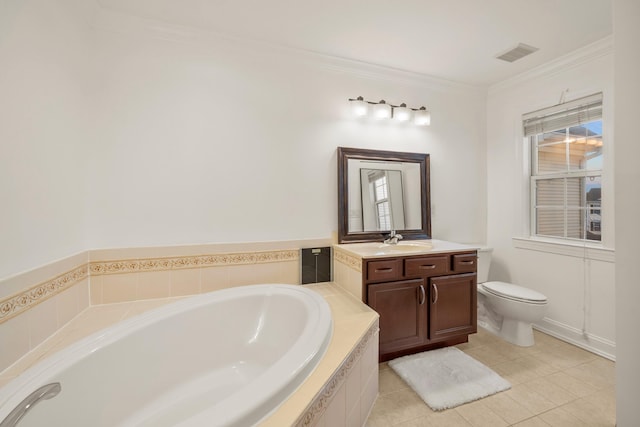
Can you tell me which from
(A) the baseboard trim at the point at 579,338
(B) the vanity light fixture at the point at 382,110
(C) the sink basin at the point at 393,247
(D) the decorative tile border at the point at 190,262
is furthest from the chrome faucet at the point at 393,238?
(A) the baseboard trim at the point at 579,338

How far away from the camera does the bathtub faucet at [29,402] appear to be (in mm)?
778

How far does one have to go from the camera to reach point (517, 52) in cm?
218

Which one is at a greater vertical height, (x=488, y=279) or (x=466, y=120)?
(x=466, y=120)

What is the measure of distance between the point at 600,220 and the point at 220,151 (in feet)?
9.97

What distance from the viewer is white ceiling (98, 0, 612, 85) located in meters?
1.65

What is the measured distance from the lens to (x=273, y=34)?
1946 millimetres

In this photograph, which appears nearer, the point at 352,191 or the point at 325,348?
the point at 325,348


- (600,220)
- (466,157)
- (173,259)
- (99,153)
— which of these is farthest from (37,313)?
(600,220)

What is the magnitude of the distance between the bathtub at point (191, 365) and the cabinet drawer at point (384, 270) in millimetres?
438

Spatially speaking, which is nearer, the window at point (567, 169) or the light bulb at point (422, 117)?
the window at point (567, 169)

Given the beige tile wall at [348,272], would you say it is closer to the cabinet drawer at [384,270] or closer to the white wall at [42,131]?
the cabinet drawer at [384,270]

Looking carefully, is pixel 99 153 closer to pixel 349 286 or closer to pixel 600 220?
pixel 349 286

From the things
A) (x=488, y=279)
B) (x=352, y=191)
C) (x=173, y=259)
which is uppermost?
(x=352, y=191)

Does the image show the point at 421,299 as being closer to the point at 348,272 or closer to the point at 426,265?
the point at 426,265
